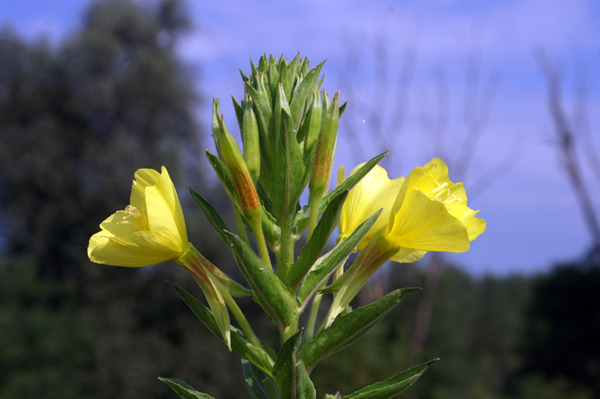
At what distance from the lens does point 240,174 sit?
4.02 feet

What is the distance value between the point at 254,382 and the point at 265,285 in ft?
1.52

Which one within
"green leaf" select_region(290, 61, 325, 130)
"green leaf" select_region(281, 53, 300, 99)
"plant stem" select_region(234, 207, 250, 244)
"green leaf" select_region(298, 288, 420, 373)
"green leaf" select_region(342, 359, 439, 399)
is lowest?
"green leaf" select_region(342, 359, 439, 399)

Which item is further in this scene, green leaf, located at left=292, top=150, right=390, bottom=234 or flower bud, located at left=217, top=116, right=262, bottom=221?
green leaf, located at left=292, top=150, right=390, bottom=234

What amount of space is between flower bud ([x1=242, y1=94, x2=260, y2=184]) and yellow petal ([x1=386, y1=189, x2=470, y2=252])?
1.39 feet

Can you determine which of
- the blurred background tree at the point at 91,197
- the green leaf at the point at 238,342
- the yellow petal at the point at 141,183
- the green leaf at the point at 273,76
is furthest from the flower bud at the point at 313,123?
the blurred background tree at the point at 91,197

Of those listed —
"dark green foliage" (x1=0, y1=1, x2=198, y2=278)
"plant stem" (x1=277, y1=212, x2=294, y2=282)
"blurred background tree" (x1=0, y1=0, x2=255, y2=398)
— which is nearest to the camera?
"plant stem" (x1=277, y1=212, x2=294, y2=282)

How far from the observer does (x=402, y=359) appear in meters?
12.5

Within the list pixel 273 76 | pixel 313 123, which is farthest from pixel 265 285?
pixel 273 76

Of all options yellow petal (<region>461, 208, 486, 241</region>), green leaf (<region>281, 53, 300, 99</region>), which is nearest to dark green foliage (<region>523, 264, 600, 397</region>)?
yellow petal (<region>461, 208, 486, 241</region>)

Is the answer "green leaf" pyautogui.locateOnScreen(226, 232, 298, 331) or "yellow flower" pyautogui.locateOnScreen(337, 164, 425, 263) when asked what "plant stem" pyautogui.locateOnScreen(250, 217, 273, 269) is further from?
"yellow flower" pyautogui.locateOnScreen(337, 164, 425, 263)

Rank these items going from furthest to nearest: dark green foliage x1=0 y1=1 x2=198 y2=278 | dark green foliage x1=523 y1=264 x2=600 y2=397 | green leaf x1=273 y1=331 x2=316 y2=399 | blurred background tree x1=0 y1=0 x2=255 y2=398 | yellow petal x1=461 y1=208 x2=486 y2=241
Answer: dark green foliage x1=0 y1=1 x2=198 y2=278
dark green foliage x1=523 y1=264 x2=600 y2=397
blurred background tree x1=0 y1=0 x2=255 y2=398
yellow petal x1=461 y1=208 x2=486 y2=241
green leaf x1=273 y1=331 x2=316 y2=399

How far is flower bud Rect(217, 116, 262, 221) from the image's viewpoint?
1.20m

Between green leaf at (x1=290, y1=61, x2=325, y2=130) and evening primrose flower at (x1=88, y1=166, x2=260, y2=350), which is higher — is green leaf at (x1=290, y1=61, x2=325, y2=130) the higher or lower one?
the higher one

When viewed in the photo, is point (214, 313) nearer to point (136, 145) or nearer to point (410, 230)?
point (410, 230)
